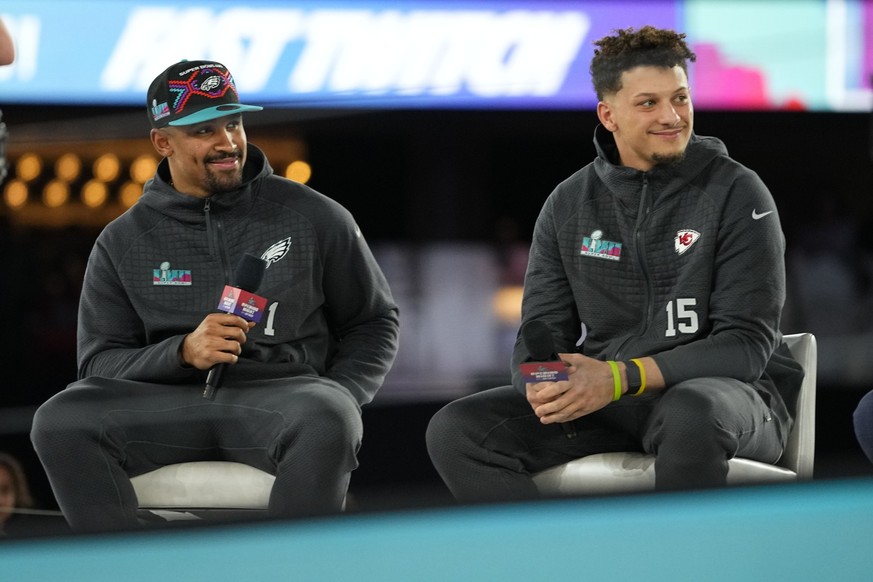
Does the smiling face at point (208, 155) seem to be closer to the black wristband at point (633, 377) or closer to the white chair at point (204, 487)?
the white chair at point (204, 487)

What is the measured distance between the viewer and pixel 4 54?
1664mm

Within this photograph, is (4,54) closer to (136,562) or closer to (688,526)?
(136,562)

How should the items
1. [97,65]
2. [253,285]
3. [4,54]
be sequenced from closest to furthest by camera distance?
[4,54], [97,65], [253,285]

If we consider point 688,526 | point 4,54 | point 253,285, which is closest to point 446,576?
point 688,526

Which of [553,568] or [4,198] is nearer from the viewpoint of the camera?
[553,568]

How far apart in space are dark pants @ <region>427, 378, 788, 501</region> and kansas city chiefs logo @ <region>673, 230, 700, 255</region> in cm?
27

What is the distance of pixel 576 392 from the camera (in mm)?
2014

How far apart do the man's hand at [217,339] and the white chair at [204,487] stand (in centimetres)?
20

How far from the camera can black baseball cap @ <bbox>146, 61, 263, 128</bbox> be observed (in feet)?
6.82

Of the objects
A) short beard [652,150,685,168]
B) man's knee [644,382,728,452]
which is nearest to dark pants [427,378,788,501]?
man's knee [644,382,728,452]

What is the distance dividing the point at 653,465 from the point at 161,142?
1.17m

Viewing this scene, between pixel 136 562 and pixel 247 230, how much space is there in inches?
40.3

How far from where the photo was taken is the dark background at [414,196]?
207 centimetres

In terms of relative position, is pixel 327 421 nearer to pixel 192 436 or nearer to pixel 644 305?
pixel 192 436
